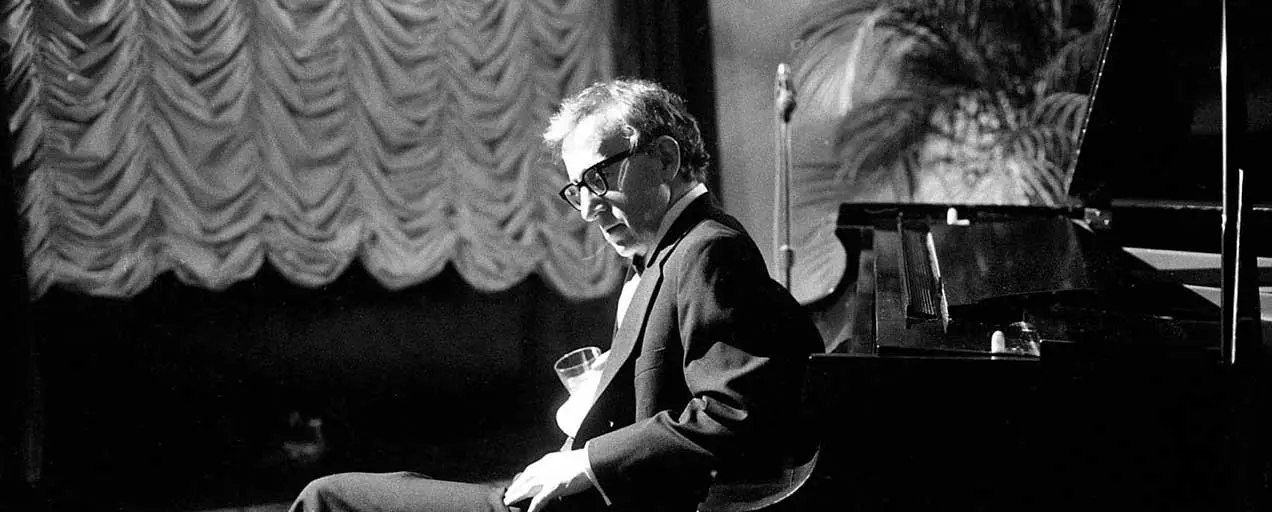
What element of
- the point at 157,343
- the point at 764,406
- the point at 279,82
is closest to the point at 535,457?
the point at 157,343

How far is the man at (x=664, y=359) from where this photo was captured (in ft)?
4.77

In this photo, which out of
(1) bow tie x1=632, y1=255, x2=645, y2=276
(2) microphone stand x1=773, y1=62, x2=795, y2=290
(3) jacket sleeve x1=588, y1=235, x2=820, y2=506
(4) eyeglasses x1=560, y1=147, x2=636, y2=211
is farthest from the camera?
(2) microphone stand x1=773, y1=62, x2=795, y2=290

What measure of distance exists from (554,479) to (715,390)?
0.29 metres

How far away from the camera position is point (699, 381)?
4.81ft

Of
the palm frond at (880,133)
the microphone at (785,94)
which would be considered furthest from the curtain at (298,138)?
the palm frond at (880,133)

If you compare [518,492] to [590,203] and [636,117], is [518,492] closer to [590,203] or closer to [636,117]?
[590,203]

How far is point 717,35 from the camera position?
166 inches

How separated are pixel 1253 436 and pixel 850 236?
174 cm

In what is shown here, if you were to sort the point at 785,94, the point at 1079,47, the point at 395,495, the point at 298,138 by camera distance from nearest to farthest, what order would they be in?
the point at 395,495, the point at 785,94, the point at 298,138, the point at 1079,47

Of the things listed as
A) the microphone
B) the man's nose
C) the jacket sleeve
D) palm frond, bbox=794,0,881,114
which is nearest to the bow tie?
the man's nose

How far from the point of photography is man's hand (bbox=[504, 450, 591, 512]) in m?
1.49

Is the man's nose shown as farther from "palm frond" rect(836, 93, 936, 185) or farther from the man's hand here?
"palm frond" rect(836, 93, 936, 185)

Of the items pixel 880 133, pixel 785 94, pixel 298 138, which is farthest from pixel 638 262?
pixel 880 133

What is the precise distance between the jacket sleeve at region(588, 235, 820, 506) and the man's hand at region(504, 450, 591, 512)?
30 millimetres
